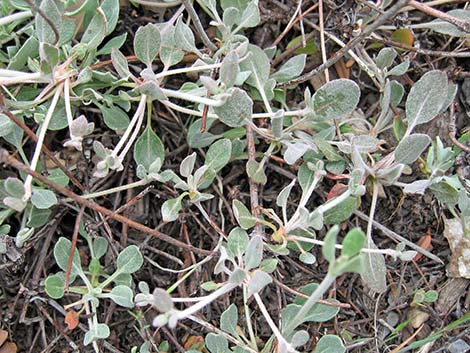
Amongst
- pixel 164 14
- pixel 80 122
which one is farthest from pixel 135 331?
pixel 164 14

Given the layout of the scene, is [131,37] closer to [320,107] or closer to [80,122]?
[80,122]

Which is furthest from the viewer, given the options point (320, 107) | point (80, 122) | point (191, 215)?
point (191, 215)

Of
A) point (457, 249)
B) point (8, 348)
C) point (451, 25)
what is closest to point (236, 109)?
point (451, 25)

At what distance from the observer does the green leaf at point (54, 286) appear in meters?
1.46

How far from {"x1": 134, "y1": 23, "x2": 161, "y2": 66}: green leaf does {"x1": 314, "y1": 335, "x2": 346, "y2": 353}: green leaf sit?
84 cm

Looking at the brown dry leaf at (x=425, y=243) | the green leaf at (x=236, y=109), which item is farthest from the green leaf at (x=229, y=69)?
the brown dry leaf at (x=425, y=243)

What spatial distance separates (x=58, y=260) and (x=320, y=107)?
0.79 meters

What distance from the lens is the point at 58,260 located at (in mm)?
1482

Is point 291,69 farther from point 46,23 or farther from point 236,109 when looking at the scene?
point 46,23

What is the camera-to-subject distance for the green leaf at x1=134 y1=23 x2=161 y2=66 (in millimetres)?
1378

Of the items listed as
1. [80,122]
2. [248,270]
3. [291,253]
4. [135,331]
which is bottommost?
[135,331]

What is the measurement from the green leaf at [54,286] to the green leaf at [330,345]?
68 cm

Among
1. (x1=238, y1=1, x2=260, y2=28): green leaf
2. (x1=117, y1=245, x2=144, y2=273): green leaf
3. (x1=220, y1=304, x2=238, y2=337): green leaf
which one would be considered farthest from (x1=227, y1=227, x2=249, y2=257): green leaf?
(x1=238, y1=1, x2=260, y2=28): green leaf

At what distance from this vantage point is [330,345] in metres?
1.42
